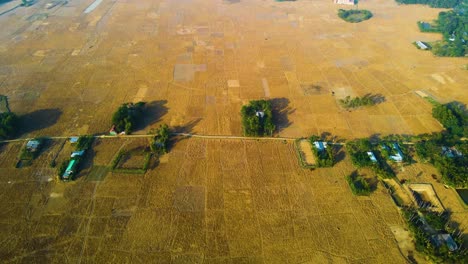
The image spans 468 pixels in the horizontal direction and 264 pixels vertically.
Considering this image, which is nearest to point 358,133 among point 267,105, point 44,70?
point 267,105

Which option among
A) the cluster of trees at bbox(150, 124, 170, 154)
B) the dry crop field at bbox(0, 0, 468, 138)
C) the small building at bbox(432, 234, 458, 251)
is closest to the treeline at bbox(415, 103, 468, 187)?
the dry crop field at bbox(0, 0, 468, 138)

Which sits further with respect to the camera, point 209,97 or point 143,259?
point 209,97

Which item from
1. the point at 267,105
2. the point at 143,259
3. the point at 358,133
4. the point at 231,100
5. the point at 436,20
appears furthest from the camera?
the point at 436,20

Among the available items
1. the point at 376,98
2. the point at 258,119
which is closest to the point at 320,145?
the point at 258,119

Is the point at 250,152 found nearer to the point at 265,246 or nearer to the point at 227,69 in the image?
→ the point at 265,246

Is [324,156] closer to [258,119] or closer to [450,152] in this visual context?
[258,119]

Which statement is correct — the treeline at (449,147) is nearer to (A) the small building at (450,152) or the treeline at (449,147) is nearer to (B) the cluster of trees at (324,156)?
(A) the small building at (450,152)

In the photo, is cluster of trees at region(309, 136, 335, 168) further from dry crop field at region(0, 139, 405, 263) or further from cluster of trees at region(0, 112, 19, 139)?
cluster of trees at region(0, 112, 19, 139)
